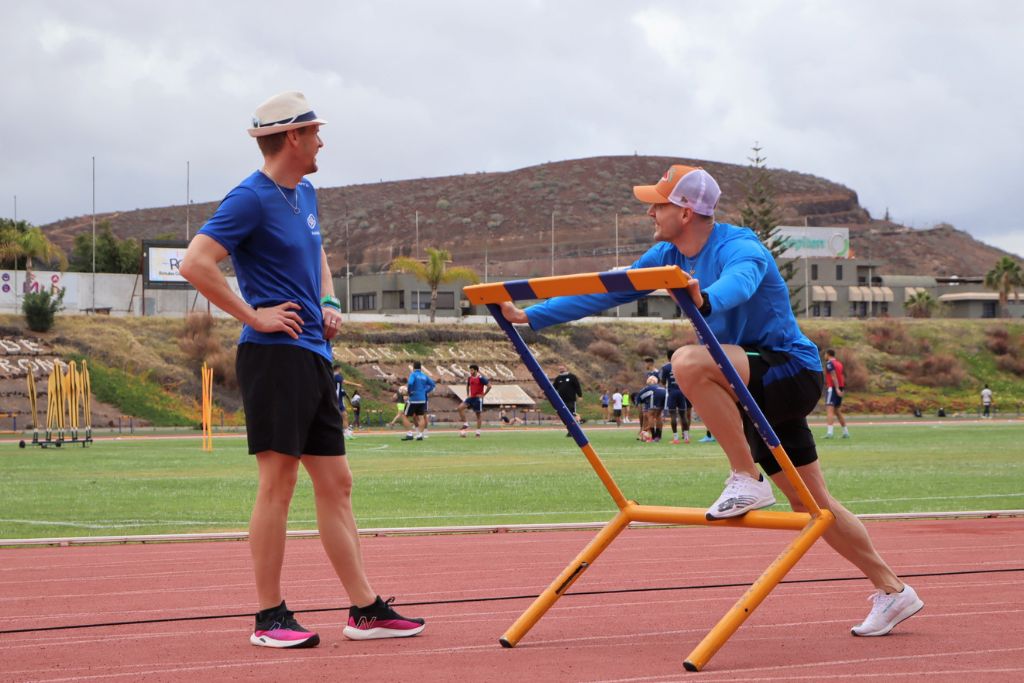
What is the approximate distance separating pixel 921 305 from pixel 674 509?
110701 mm

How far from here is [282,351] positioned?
19.2 feet

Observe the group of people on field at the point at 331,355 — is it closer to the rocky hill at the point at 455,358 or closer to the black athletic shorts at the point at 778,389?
the black athletic shorts at the point at 778,389

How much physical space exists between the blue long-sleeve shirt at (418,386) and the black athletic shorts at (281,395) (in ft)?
89.7

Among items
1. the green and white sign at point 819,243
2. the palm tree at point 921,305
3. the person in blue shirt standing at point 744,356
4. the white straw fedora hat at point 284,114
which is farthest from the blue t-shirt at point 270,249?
the green and white sign at point 819,243

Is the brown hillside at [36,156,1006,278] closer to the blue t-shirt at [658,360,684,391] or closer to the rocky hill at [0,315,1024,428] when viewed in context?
the rocky hill at [0,315,1024,428]

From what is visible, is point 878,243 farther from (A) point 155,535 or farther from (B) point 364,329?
(A) point 155,535

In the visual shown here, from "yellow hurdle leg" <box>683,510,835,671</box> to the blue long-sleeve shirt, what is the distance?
91.8 ft

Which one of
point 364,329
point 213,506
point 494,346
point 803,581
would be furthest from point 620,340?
point 803,581

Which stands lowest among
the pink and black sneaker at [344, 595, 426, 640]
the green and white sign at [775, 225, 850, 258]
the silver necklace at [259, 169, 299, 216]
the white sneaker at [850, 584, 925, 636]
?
the pink and black sneaker at [344, 595, 426, 640]

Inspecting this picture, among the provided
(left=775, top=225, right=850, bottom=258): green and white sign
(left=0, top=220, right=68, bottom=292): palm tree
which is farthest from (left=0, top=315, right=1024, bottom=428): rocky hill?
(left=775, top=225, right=850, bottom=258): green and white sign

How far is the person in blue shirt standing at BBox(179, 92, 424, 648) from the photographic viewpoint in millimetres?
5781

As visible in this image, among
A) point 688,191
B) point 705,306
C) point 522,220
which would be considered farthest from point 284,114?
point 522,220

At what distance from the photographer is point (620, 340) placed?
76.9 metres

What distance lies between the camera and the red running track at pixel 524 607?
207 inches
